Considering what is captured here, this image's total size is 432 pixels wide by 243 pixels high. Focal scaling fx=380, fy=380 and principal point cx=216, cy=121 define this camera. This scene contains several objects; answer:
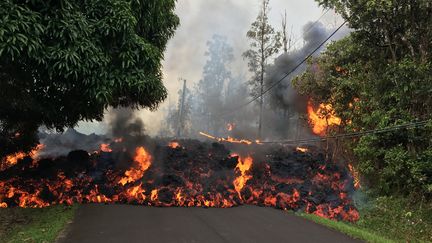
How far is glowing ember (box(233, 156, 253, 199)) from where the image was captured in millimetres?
19725

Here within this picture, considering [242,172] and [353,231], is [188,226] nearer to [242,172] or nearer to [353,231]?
[353,231]

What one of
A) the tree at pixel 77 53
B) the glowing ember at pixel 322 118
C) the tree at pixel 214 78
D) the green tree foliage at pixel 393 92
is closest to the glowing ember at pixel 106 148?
the tree at pixel 77 53

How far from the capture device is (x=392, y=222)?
43.8 ft

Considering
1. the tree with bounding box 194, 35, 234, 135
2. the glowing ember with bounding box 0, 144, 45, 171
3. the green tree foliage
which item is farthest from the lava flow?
the tree with bounding box 194, 35, 234, 135

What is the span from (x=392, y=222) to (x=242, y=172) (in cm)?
949

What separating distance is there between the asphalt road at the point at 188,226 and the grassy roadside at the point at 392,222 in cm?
70

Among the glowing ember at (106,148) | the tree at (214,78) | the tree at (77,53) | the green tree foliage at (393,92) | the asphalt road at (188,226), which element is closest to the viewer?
the tree at (77,53)

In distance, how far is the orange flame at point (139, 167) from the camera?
739 inches

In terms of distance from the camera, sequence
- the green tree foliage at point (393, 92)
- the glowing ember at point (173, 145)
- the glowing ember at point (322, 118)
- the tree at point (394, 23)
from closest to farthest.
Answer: the green tree foliage at point (393, 92)
the tree at point (394, 23)
the glowing ember at point (322, 118)
the glowing ember at point (173, 145)

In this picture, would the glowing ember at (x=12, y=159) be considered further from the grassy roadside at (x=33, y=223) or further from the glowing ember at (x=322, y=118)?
the glowing ember at (x=322, y=118)

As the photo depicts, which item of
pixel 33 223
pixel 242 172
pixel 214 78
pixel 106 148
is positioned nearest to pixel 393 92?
pixel 242 172

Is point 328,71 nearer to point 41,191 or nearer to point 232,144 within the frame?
point 232,144

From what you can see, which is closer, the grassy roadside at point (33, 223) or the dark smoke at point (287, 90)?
the grassy roadside at point (33, 223)

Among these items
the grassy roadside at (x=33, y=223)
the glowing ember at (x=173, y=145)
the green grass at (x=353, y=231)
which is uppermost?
the glowing ember at (x=173, y=145)
